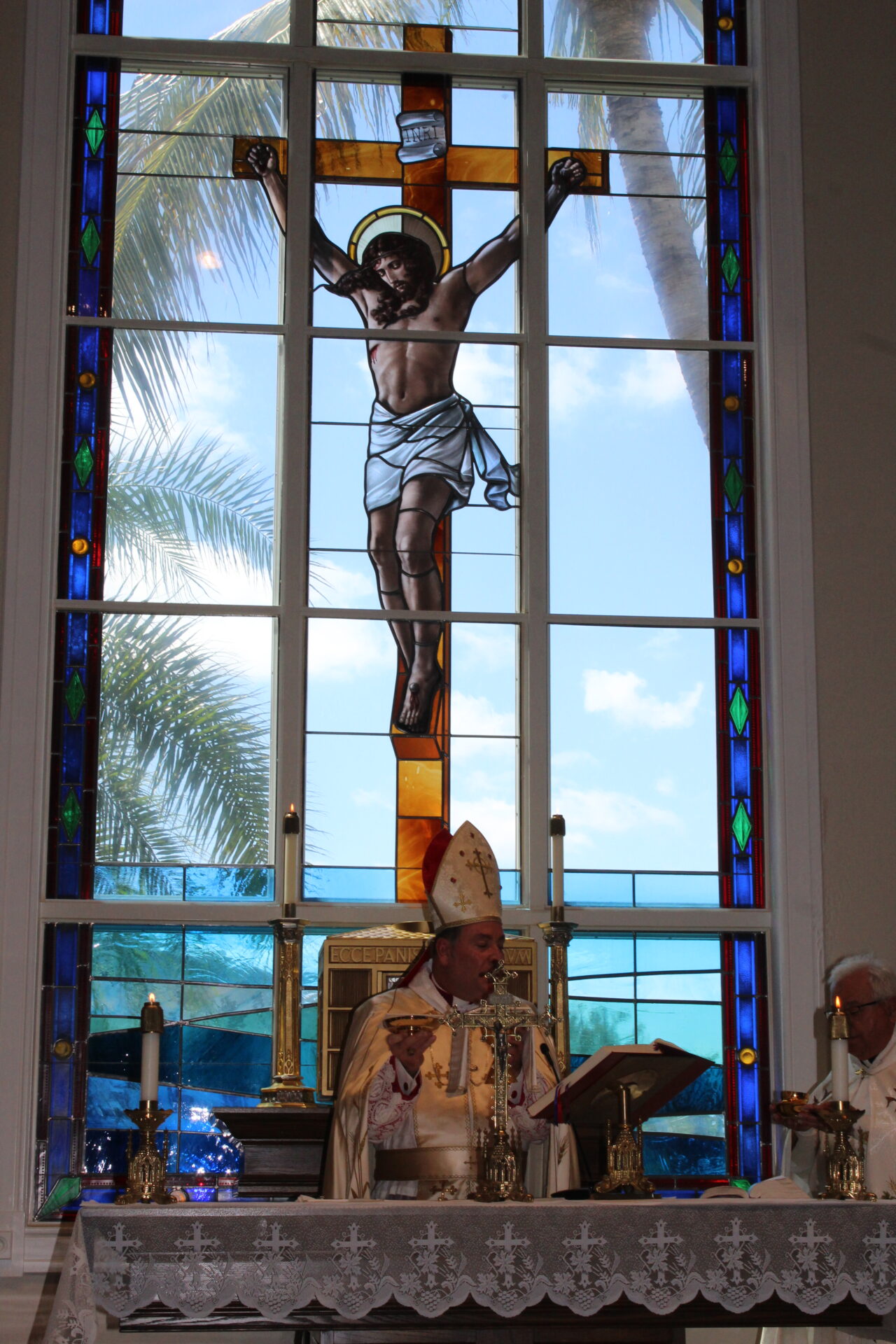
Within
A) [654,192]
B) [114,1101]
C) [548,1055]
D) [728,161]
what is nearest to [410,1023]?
[548,1055]

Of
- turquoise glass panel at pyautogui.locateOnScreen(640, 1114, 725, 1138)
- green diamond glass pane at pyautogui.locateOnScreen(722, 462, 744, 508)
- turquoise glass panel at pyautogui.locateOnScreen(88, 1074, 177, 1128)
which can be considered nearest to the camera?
turquoise glass panel at pyautogui.locateOnScreen(88, 1074, 177, 1128)

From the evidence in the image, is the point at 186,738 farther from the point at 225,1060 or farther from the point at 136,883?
the point at 225,1060

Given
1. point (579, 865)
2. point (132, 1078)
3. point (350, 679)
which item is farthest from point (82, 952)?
point (579, 865)

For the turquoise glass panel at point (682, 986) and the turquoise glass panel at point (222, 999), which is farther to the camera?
the turquoise glass panel at point (682, 986)

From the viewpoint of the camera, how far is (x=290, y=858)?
16.2ft

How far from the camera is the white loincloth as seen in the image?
237 inches

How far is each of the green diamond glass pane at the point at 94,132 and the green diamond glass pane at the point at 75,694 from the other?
1917 millimetres

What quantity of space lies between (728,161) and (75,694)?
309cm

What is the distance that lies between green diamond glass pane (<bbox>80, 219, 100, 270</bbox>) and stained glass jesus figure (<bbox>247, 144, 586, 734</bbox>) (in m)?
0.63

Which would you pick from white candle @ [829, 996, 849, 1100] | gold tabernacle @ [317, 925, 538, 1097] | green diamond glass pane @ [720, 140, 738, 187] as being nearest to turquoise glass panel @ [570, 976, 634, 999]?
gold tabernacle @ [317, 925, 538, 1097]

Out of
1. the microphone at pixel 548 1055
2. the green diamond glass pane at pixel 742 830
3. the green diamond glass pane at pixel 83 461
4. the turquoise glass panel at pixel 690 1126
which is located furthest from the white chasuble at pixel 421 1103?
the green diamond glass pane at pixel 83 461

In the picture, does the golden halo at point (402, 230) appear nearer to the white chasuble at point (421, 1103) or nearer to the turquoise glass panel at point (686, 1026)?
the turquoise glass panel at point (686, 1026)

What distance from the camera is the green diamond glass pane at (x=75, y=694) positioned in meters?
5.65

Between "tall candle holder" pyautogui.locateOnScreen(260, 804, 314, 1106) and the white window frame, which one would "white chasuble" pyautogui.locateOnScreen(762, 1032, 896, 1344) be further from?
"tall candle holder" pyautogui.locateOnScreen(260, 804, 314, 1106)
